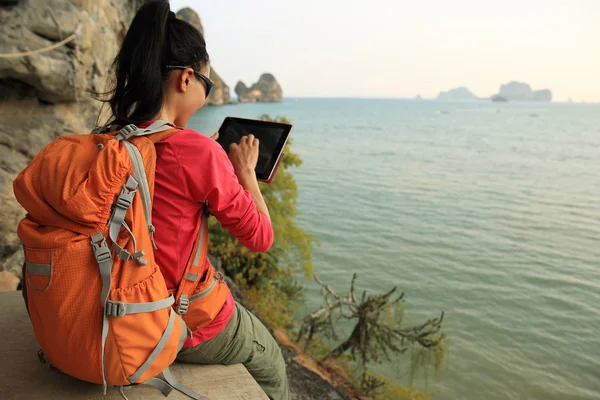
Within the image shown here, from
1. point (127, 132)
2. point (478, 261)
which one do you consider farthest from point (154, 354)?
point (478, 261)

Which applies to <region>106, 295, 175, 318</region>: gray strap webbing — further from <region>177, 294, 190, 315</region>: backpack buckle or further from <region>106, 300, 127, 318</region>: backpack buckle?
<region>177, 294, 190, 315</region>: backpack buckle

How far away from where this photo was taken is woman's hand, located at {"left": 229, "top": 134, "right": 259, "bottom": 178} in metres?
2.17

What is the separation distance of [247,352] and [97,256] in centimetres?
107

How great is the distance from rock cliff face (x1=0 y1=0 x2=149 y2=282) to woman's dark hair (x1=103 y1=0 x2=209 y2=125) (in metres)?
2.86

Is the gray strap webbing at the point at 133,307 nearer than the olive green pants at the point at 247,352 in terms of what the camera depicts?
Yes

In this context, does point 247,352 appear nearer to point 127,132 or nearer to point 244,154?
point 244,154

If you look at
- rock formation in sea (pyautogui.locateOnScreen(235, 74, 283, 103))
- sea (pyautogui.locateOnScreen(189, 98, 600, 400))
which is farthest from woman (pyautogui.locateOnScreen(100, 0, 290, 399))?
rock formation in sea (pyautogui.locateOnScreen(235, 74, 283, 103))

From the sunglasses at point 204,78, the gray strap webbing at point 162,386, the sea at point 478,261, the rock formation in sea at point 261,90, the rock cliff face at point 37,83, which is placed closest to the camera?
the sunglasses at point 204,78

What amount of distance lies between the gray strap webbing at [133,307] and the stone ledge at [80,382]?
0.67 meters

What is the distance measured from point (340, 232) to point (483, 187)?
1529 centimetres

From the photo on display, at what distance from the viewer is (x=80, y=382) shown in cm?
224

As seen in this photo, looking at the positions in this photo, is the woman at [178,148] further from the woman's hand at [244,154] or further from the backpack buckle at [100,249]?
the backpack buckle at [100,249]

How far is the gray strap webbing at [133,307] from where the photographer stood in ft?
5.43

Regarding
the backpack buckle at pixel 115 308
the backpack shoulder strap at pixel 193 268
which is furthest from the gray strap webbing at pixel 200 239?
the backpack buckle at pixel 115 308
